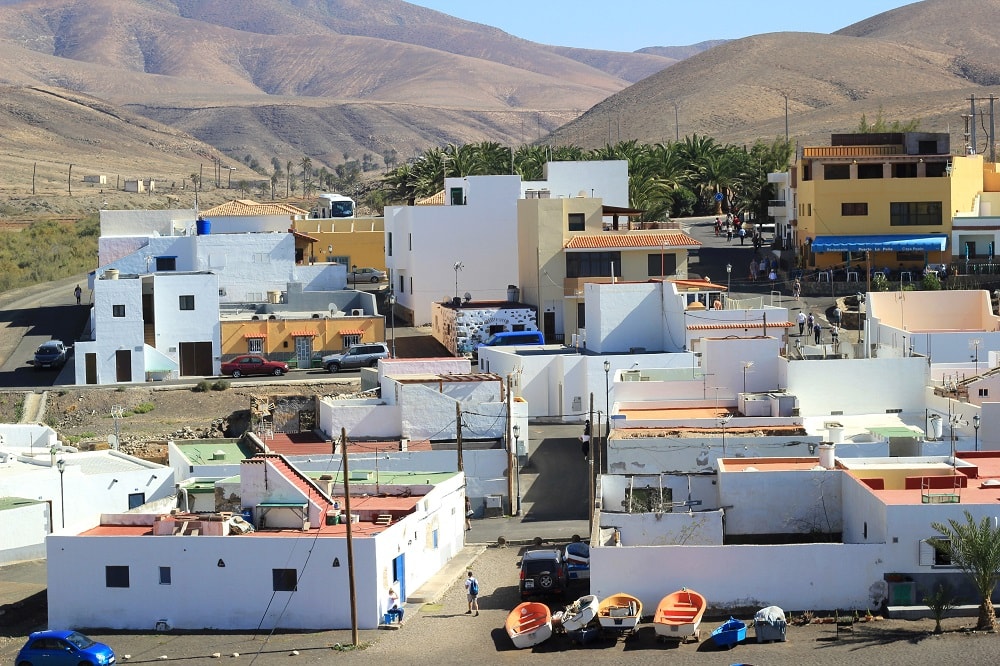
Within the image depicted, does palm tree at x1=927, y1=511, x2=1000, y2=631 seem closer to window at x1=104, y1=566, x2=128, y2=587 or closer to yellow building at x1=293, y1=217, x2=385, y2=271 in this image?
window at x1=104, y1=566, x2=128, y2=587

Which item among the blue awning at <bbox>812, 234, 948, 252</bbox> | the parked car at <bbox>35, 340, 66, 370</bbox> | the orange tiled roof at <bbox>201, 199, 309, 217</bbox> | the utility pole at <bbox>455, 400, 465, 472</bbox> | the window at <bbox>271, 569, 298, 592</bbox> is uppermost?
the orange tiled roof at <bbox>201, 199, 309, 217</bbox>

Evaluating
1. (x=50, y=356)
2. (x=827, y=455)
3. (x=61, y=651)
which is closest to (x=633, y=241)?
(x=50, y=356)

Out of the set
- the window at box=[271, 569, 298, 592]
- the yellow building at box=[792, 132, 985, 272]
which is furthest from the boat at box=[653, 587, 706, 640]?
the yellow building at box=[792, 132, 985, 272]

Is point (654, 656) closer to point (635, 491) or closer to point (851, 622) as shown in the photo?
point (851, 622)

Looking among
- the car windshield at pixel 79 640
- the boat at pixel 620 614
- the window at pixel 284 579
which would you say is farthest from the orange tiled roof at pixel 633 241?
the car windshield at pixel 79 640

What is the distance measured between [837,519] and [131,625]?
15.0 metres

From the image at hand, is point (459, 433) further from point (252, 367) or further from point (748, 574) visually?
point (252, 367)

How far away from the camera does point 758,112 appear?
652ft

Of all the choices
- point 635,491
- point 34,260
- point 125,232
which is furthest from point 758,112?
point 635,491

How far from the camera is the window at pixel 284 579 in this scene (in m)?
34.2

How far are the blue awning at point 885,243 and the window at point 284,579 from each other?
4199cm

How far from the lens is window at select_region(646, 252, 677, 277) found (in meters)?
66.6

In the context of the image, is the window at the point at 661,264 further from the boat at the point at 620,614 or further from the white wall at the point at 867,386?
the boat at the point at 620,614

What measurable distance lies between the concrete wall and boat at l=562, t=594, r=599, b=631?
0.81m
